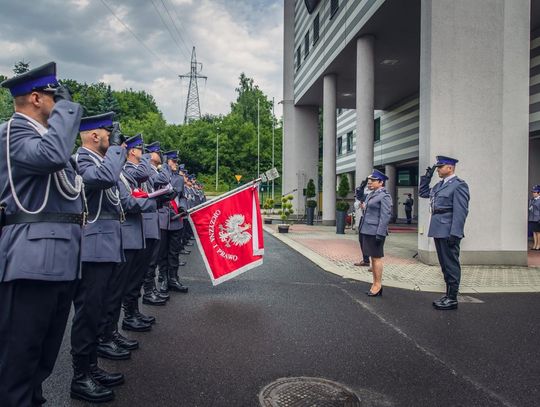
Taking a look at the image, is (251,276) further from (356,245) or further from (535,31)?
(535,31)

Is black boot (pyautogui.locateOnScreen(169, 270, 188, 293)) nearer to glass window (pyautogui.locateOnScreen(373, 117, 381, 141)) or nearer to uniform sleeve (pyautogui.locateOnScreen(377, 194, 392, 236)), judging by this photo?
uniform sleeve (pyautogui.locateOnScreen(377, 194, 392, 236))

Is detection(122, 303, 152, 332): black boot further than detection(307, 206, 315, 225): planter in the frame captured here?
No

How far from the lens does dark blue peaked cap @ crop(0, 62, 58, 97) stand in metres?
2.83

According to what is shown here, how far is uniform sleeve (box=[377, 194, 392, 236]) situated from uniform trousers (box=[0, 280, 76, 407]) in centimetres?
559

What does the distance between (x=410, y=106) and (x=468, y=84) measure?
1726 centimetres

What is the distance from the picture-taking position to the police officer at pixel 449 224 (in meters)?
6.94

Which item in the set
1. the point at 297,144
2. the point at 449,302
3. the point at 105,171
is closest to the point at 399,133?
the point at 297,144

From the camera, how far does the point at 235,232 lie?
765cm

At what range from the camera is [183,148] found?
210ft

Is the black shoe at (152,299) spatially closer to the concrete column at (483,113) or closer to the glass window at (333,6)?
the concrete column at (483,113)

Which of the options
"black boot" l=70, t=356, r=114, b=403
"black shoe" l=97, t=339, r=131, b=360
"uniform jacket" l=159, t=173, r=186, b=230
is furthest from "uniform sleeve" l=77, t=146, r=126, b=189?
"uniform jacket" l=159, t=173, r=186, b=230

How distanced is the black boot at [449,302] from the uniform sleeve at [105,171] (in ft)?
16.9

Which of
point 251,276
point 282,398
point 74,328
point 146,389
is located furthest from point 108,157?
point 251,276

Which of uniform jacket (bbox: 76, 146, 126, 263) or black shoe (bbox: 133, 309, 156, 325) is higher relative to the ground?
uniform jacket (bbox: 76, 146, 126, 263)
